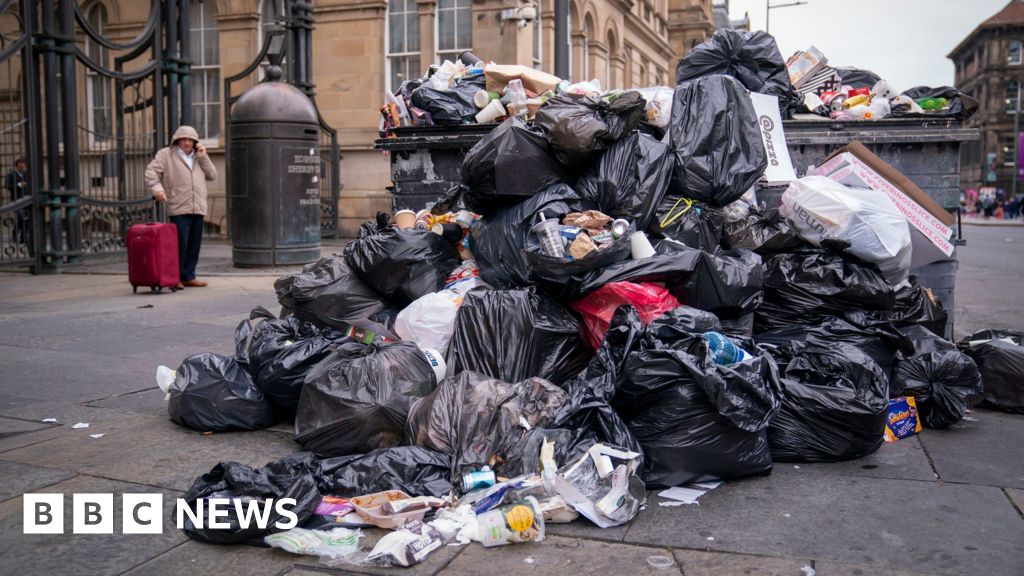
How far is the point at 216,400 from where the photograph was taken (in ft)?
13.4

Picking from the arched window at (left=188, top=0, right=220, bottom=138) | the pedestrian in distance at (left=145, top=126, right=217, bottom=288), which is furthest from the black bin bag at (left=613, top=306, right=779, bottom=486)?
the arched window at (left=188, top=0, right=220, bottom=138)

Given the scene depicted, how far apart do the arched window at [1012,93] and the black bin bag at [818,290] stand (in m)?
82.8

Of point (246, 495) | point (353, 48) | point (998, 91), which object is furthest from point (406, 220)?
point (998, 91)

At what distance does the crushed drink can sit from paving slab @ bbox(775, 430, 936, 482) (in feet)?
4.05

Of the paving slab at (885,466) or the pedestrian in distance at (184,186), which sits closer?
the paving slab at (885,466)

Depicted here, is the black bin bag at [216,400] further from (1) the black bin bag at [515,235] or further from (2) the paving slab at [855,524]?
(2) the paving slab at [855,524]

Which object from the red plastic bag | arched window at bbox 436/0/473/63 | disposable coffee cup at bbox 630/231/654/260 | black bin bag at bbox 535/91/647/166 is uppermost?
arched window at bbox 436/0/473/63

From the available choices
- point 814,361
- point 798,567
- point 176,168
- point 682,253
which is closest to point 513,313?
point 682,253

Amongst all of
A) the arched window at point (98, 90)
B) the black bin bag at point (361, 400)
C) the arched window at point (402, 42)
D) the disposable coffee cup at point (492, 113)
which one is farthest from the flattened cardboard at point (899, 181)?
the arched window at point (402, 42)

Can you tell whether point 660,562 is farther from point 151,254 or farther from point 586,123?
point 151,254

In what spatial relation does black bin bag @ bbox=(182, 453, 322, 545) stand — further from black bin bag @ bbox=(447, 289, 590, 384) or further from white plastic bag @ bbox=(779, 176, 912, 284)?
white plastic bag @ bbox=(779, 176, 912, 284)

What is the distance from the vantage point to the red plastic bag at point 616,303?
398 centimetres

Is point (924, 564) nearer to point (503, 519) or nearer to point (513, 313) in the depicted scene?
point (503, 519)

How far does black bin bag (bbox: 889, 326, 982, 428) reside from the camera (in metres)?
4.17
